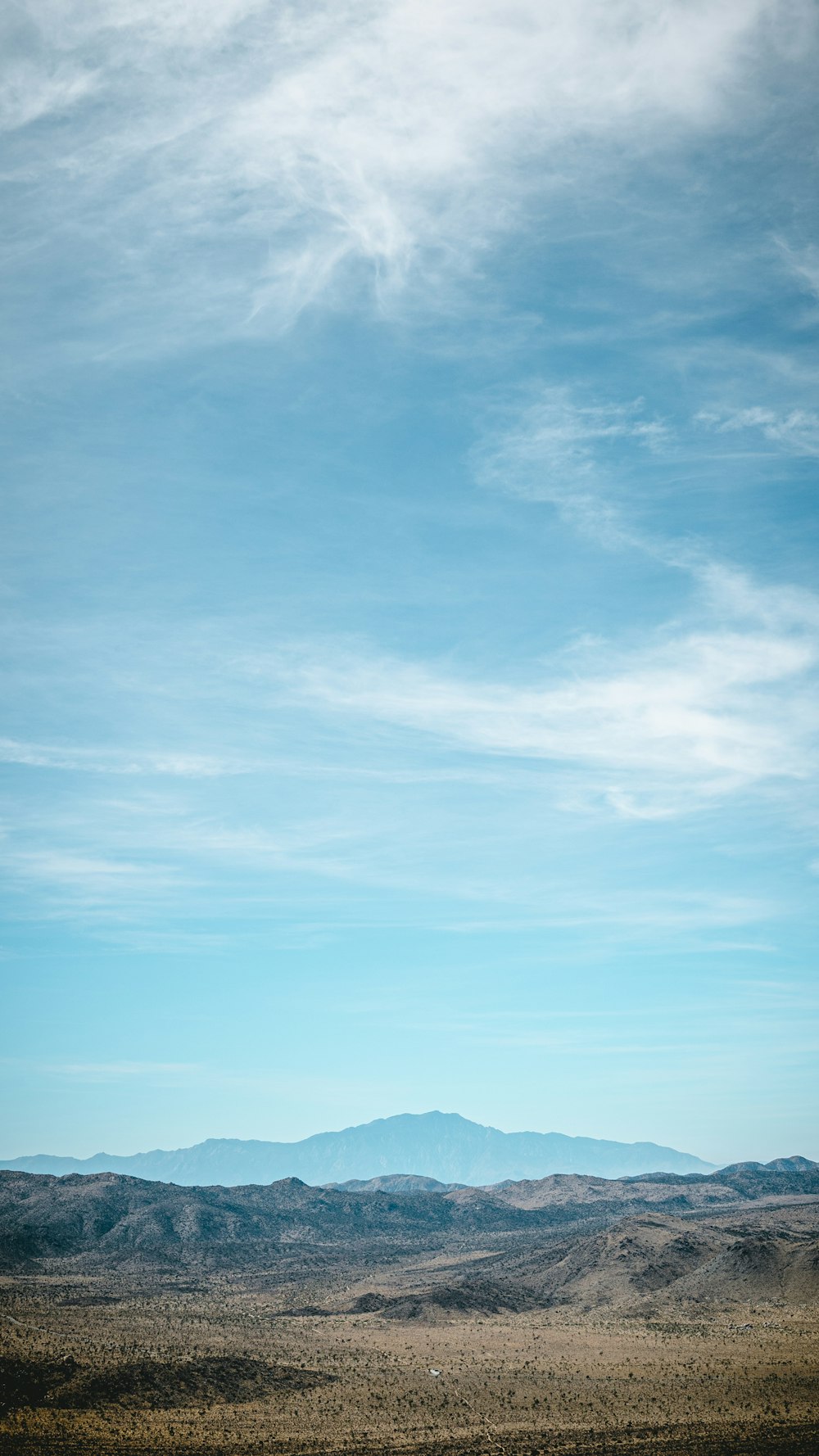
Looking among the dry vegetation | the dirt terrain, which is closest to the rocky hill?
the dirt terrain

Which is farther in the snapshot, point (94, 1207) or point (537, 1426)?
point (94, 1207)

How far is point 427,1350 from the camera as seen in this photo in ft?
226

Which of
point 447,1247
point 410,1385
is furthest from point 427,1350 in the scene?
point 447,1247

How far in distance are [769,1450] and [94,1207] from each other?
510 feet

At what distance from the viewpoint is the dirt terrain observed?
45375mm

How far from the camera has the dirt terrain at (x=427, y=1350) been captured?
45.4m

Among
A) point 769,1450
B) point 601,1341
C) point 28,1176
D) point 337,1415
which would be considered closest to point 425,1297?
point 601,1341

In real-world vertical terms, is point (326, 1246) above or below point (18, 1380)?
below

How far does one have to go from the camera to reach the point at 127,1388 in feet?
167

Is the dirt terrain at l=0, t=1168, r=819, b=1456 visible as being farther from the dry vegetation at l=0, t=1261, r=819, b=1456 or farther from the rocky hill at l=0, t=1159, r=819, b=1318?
the rocky hill at l=0, t=1159, r=819, b=1318

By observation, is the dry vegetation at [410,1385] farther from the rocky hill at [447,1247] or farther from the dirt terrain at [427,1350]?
the rocky hill at [447,1247]

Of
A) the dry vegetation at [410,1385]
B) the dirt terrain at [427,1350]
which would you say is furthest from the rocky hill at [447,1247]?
the dry vegetation at [410,1385]

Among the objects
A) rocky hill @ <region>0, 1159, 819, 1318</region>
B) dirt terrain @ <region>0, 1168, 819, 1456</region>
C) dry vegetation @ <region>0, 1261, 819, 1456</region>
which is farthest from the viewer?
rocky hill @ <region>0, 1159, 819, 1318</region>

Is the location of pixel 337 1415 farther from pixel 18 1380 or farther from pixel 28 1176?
pixel 28 1176
